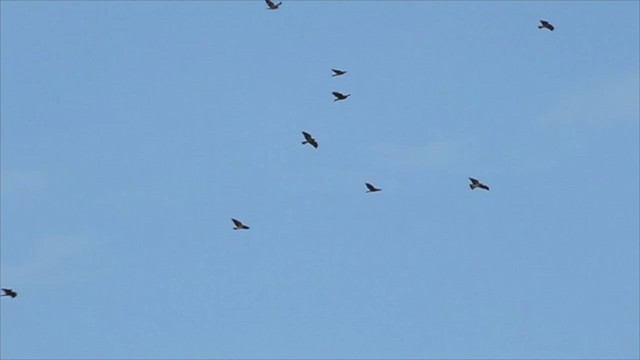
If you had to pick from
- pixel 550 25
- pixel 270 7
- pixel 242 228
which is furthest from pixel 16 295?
pixel 550 25

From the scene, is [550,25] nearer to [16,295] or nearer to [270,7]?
[270,7]

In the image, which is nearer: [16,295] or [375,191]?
[16,295]

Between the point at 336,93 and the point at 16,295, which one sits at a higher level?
the point at 336,93

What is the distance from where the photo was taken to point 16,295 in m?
171

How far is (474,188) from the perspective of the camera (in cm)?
17525

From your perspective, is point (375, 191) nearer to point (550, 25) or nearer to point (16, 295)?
point (550, 25)

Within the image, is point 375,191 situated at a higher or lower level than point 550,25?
lower

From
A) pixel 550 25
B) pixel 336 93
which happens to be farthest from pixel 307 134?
pixel 550 25

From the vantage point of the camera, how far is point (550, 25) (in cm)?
17662

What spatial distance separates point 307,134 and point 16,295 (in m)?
30.3

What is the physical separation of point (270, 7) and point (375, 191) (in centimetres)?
2064

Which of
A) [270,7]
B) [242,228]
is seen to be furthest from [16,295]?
[270,7]

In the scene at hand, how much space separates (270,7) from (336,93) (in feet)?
34.6

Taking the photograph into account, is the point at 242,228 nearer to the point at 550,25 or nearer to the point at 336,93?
the point at 336,93
